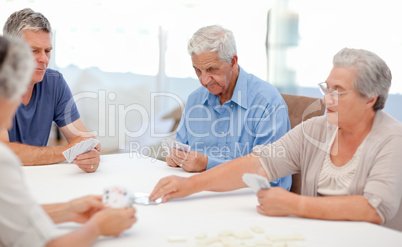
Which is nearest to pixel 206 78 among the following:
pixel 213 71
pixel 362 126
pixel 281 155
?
pixel 213 71

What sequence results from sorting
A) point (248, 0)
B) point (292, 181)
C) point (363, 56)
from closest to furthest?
point (363, 56) < point (292, 181) < point (248, 0)

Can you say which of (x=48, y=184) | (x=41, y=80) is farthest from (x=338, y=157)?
(x=41, y=80)

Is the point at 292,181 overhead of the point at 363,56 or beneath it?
beneath

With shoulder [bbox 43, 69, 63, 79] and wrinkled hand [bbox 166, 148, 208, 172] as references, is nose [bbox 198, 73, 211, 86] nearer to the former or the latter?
wrinkled hand [bbox 166, 148, 208, 172]

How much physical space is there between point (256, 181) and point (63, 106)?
5.46 feet

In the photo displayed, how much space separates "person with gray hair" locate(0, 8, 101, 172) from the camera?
2.40 metres

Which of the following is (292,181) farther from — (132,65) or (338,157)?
(132,65)

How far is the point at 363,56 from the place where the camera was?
174 cm

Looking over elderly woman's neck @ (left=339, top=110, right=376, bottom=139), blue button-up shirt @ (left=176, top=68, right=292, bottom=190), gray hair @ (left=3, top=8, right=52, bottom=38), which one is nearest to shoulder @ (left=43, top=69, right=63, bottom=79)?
gray hair @ (left=3, top=8, right=52, bottom=38)

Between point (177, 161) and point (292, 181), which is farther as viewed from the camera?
point (292, 181)

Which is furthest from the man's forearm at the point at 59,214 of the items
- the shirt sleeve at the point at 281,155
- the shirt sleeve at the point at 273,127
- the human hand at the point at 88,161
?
the shirt sleeve at the point at 273,127

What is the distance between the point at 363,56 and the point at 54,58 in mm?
3857

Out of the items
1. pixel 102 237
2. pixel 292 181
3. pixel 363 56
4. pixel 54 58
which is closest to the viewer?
pixel 102 237

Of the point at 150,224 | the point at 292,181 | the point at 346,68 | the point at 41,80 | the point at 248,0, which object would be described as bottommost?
the point at 292,181
